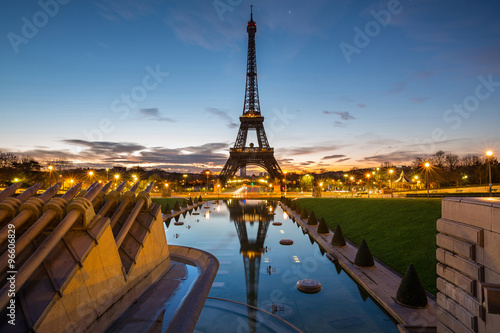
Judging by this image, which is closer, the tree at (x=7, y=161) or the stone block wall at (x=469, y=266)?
the stone block wall at (x=469, y=266)

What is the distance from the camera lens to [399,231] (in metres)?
18.5

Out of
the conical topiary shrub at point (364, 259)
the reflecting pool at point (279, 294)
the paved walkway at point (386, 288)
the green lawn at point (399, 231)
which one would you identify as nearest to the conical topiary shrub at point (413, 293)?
the paved walkway at point (386, 288)

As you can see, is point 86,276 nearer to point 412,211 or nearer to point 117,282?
point 117,282

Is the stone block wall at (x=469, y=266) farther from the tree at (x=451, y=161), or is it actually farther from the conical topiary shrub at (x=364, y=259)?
the tree at (x=451, y=161)

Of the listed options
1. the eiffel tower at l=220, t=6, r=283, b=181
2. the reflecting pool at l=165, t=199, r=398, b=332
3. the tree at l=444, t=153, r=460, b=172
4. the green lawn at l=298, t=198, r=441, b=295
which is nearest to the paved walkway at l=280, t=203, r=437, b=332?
the reflecting pool at l=165, t=199, r=398, b=332

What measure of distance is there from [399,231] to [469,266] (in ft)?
42.8

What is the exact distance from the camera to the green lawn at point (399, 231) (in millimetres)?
14047

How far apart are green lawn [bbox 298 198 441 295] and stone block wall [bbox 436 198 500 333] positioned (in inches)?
203

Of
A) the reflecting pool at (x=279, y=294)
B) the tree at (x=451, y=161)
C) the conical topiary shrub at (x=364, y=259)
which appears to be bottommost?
the reflecting pool at (x=279, y=294)

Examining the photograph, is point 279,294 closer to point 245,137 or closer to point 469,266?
point 469,266

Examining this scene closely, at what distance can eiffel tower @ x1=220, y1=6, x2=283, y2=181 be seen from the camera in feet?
247

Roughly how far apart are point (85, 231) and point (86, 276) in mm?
1366

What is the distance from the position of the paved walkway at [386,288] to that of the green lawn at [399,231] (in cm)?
111

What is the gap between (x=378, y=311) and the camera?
413 inches
